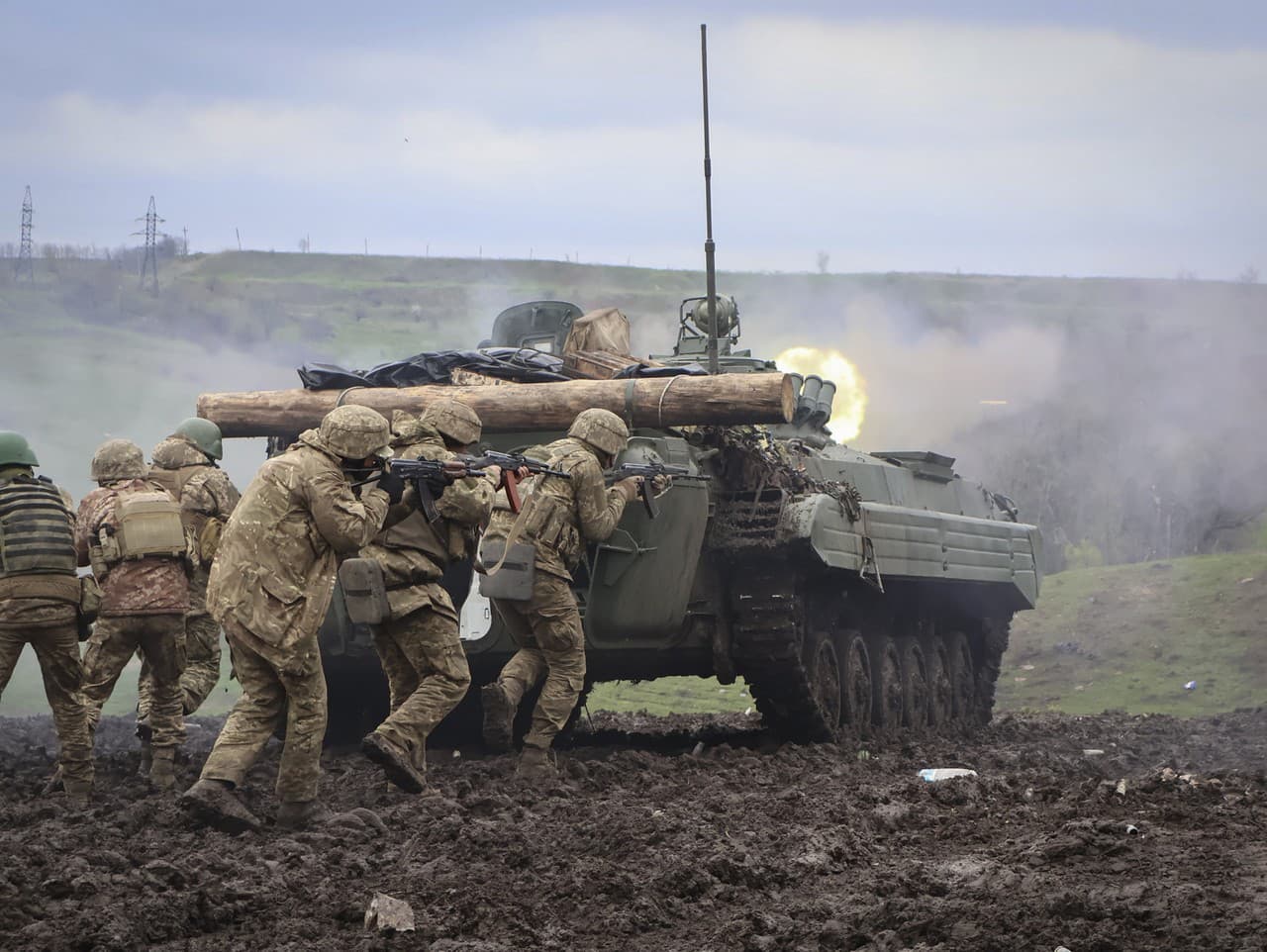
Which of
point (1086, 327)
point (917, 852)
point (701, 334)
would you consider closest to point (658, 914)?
point (917, 852)

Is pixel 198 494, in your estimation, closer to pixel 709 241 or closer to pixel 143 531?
pixel 143 531

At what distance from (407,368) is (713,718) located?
17.8 ft

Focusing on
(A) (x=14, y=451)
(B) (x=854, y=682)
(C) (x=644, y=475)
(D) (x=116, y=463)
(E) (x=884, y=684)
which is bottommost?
(E) (x=884, y=684)

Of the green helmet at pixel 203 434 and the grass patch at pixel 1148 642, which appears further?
the grass patch at pixel 1148 642

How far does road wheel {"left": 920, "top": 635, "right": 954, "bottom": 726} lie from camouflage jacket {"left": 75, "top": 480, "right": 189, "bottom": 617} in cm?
760

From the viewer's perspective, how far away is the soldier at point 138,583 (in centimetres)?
1007

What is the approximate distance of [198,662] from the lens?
11.6 meters

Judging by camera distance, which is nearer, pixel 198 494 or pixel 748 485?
pixel 198 494

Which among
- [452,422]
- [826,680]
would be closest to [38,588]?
[452,422]

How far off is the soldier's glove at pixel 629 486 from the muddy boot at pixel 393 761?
2344 millimetres

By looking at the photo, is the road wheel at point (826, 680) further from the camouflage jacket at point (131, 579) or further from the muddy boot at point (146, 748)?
the camouflage jacket at point (131, 579)

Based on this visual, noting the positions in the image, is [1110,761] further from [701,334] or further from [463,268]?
[463,268]

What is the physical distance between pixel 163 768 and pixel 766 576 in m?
4.01

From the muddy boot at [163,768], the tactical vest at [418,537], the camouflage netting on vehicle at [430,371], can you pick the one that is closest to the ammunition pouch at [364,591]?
the tactical vest at [418,537]
